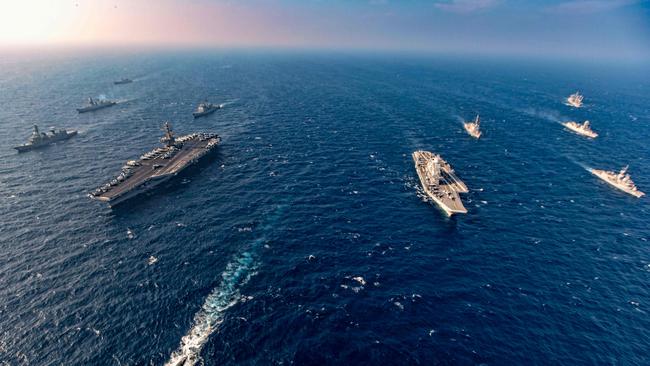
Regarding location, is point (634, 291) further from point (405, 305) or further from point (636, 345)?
point (405, 305)

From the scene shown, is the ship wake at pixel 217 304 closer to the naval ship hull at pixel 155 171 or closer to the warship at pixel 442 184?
the naval ship hull at pixel 155 171

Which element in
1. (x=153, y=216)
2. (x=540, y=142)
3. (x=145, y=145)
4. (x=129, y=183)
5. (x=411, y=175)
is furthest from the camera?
(x=540, y=142)

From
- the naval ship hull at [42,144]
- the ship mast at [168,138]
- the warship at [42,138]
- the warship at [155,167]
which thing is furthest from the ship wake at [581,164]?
the warship at [42,138]

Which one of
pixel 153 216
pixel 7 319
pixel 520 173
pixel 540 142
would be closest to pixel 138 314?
pixel 7 319

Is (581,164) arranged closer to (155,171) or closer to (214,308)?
(214,308)

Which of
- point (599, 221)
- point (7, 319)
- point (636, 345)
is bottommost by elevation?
point (7, 319)

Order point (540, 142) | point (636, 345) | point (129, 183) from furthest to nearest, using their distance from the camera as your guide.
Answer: point (540, 142) → point (129, 183) → point (636, 345)

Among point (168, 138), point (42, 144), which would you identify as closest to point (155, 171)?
point (168, 138)
